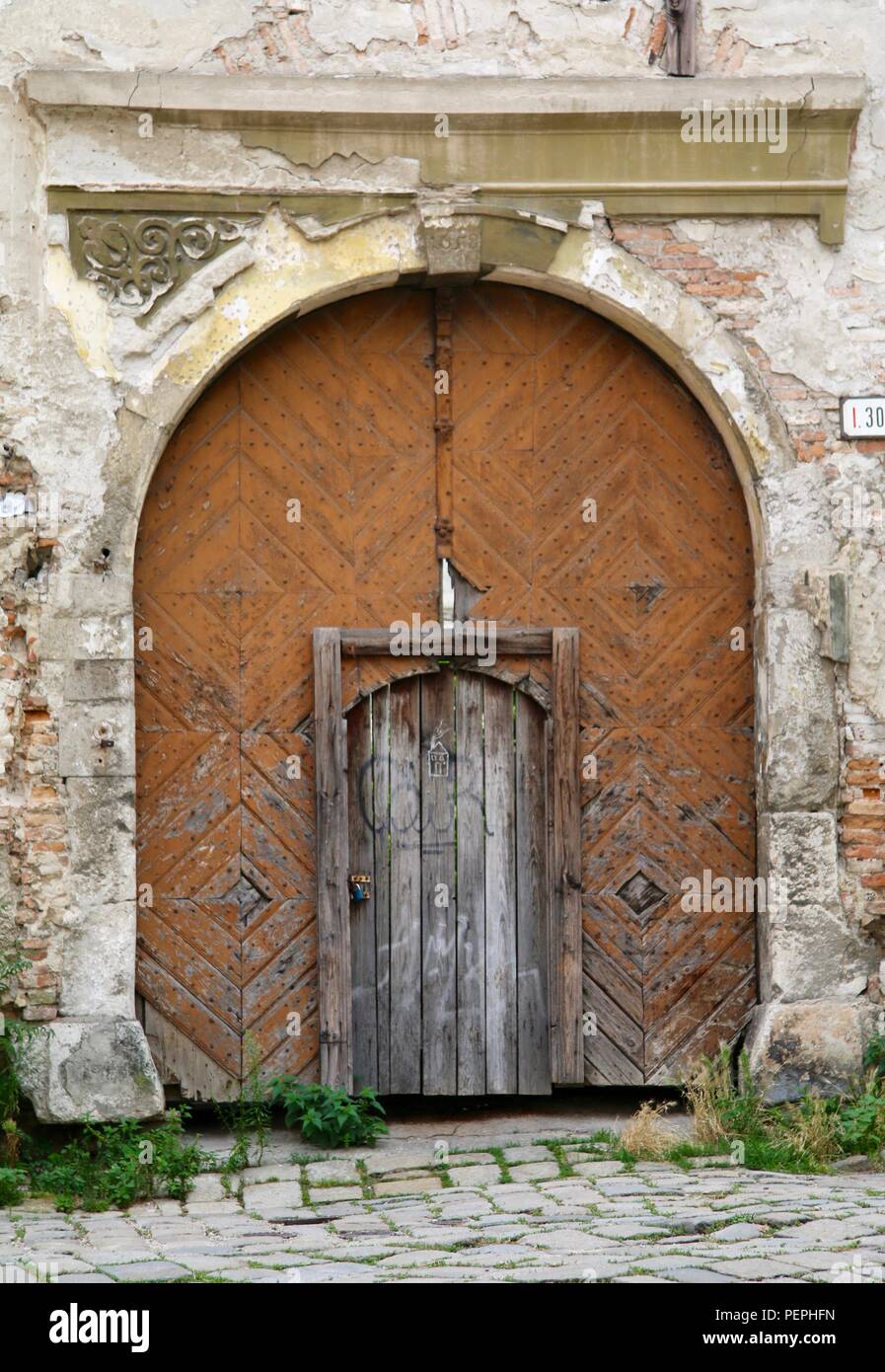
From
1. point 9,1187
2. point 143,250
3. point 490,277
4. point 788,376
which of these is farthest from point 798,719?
point 9,1187

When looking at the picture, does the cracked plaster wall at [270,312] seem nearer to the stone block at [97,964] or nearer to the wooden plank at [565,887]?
the stone block at [97,964]

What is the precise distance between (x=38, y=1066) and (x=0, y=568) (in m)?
1.99

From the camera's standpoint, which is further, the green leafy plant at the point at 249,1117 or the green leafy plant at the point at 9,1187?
the green leafy plant at the point at 249,1117

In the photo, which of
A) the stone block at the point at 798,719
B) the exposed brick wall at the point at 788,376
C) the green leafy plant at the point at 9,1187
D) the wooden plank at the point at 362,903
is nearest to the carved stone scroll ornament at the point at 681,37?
the exposed brick wall at the point at 788,376

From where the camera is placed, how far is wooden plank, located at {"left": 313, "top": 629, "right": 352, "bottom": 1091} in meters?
7.03

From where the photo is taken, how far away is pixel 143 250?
6.92 m

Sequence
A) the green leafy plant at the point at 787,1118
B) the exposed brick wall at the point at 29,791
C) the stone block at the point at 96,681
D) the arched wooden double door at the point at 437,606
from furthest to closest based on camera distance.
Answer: the arched wooden double door at the point at 437,606
the stone block at the point at 96,681
the exposed brick wall at the point at 29,791
the green leafy plant at the point at 787,1118

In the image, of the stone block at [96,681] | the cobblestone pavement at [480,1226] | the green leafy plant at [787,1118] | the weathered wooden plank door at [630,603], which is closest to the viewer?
the cobblestone pavement at [480,1226]

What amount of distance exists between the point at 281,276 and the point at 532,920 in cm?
291

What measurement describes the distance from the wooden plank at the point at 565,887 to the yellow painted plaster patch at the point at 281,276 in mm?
1877

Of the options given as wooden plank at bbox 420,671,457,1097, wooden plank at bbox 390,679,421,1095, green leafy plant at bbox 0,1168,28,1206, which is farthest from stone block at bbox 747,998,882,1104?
green leafy plant at bbox 0,1168,28,1206

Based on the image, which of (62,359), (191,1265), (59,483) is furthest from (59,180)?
(191,1265)

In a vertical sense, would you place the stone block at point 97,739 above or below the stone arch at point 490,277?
below

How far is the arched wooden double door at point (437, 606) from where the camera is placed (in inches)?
280
